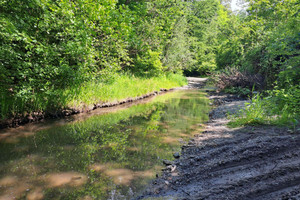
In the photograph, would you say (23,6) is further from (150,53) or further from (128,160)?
(150,53)

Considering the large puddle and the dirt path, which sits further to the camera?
the large puddle

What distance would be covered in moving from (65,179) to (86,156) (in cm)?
87

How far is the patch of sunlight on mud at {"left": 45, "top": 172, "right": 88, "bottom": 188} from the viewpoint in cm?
306

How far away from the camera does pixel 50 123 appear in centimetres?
648

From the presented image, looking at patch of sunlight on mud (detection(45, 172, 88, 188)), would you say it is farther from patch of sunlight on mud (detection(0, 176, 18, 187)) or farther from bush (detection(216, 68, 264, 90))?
bush (detection(216, 68, 264, 90))

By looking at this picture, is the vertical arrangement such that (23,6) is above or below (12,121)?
above

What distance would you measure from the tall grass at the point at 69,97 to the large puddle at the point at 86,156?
0.60 meters

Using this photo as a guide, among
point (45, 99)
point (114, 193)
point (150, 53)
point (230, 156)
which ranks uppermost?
point (150, 53)

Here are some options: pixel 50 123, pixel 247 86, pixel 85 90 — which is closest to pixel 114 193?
pixel 50 123

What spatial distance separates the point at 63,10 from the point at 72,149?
187 inches

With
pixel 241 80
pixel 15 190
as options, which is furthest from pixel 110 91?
pixel 241 80

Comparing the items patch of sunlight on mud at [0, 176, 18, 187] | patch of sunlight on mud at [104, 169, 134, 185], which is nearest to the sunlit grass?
patch of sunlight on mud at [0, 176, 18, 187]

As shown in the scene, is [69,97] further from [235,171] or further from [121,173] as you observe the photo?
[235,171]

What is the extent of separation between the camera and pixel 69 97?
24.2 feet
